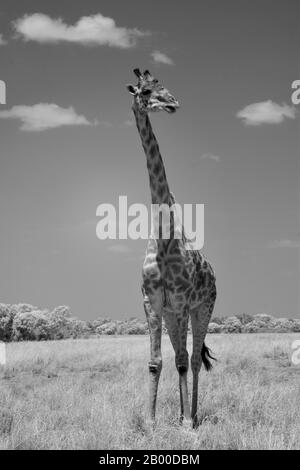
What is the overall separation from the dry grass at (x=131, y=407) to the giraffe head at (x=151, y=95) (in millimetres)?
3934

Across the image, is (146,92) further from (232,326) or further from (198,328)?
(232,326)

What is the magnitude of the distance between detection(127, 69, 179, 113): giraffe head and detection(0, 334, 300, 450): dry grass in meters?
3.93

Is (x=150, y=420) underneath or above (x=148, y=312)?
underneath

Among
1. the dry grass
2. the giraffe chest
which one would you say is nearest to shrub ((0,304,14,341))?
the dry grass

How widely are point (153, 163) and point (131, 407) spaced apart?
3532mm

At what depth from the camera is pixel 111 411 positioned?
28.9 ft

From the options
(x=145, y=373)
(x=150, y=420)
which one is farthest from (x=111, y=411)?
(x=145, y=373)

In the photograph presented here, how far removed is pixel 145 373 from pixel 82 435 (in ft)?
26.8

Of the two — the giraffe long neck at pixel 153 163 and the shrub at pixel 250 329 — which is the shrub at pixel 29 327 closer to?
the shrub at pixel 250 329

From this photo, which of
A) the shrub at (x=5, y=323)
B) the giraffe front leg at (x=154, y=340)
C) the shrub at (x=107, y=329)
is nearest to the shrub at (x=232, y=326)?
the shrub at (x=107, y=329)

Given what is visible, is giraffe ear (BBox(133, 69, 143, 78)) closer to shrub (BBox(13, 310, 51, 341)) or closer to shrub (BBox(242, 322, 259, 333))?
shrub (BBox(13, 310, 51, 341))

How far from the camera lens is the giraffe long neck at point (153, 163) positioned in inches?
314
